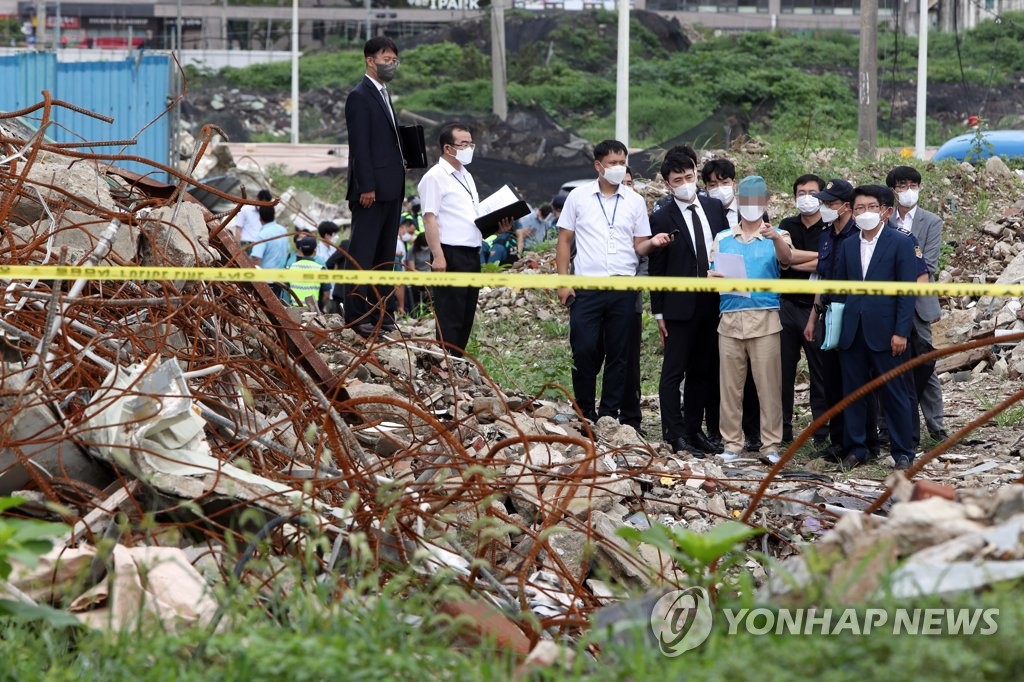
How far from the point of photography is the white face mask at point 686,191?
8.42 meters

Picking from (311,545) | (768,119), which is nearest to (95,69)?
(311,545)

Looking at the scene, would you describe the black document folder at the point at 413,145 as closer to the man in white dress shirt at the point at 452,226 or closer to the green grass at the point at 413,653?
the man in white dress shirt at the point at 452,226

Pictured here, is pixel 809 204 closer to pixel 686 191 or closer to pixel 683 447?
pixel 686 191

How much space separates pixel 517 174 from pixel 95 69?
7498 mm

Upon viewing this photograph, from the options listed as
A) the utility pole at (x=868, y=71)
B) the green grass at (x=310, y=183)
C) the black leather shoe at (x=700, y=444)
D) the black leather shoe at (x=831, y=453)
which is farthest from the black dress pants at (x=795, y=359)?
the green grass at (x=310, y=183)

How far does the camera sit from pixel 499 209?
8578mm

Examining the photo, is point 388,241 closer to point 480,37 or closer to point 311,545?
point 311,545

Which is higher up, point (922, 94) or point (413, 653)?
point (922, 94)

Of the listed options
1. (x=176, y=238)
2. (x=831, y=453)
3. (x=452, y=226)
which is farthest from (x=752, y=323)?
(x=176, y=238)

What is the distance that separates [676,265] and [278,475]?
398cm

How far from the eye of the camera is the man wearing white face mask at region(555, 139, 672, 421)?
327 inches

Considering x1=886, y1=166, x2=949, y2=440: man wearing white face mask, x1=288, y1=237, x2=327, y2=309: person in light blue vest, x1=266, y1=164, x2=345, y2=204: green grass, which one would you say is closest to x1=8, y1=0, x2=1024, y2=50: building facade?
x1=266, y1=164, x2=345, y2=204: green grass

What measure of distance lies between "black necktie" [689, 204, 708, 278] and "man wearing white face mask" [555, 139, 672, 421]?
0.25 m

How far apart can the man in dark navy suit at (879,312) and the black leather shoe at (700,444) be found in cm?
85
